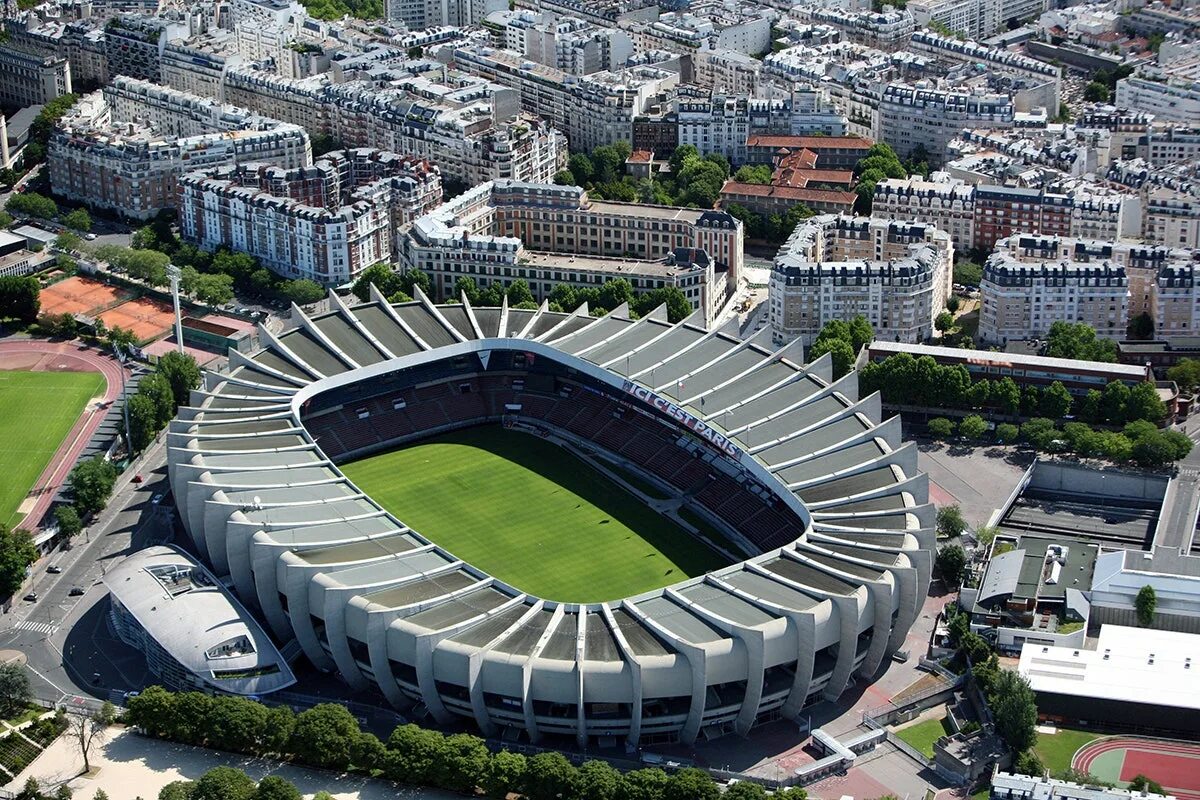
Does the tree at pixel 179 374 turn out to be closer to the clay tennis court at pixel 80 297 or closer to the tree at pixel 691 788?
the clay tennis court at pixel 80 297

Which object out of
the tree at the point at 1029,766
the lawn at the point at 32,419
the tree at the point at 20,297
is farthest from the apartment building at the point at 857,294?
the tree at the point at 20,297

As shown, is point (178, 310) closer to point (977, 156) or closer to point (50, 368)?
point (50, 368)

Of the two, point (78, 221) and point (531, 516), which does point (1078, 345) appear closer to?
point (531, 516)

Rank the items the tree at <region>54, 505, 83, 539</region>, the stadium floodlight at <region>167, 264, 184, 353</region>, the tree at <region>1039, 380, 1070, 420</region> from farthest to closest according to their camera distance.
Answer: the stadium floodlight at <region>167, 264, 184, 353</region> → the tree at <region>1039, 380, 1070, 420</region> → the tree at <region>54, 505, 83, 539</region>

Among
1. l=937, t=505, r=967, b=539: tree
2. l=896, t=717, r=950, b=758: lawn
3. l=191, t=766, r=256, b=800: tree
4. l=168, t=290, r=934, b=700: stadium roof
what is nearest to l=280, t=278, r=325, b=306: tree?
l=168, t=290, r=934, b=700: stadium roof

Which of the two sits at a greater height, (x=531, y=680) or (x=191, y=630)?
(x=191, y=630)

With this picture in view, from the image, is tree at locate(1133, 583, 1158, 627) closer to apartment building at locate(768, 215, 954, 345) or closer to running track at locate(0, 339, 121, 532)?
apartment building at locate(768, 215, 954, 345)

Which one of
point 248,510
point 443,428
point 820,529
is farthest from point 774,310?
point 248,510

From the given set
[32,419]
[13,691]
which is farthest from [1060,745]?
[32,419]
